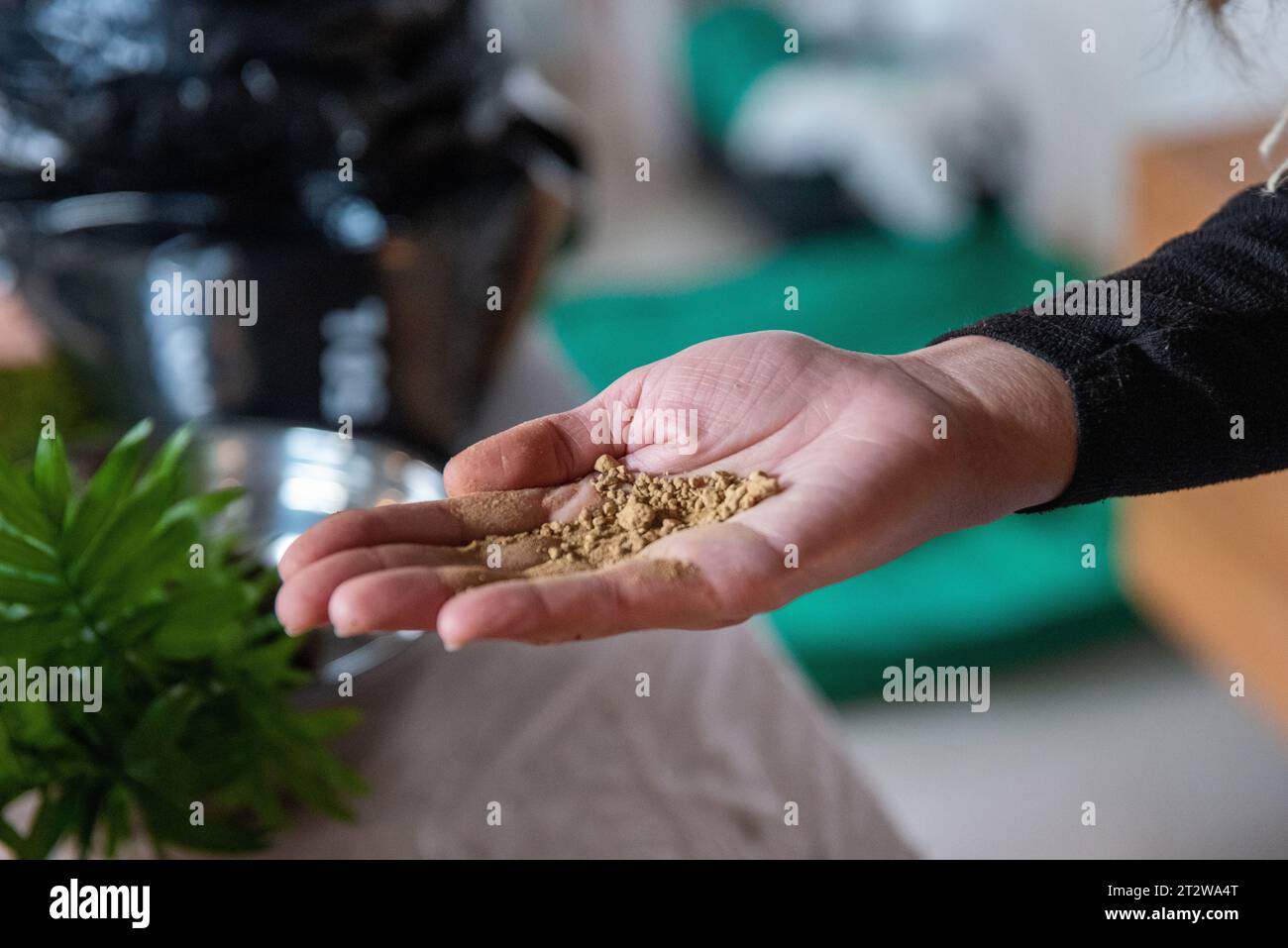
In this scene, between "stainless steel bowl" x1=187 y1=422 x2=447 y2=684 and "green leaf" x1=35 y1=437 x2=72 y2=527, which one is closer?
"green leaf" x1=35 y1=437 x2=72 y2=527

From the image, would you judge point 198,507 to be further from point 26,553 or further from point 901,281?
point 901,281

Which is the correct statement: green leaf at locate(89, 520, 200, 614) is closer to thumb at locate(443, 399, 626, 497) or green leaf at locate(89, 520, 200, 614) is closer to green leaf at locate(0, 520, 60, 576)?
green leaf at locate(0, 520, 60, 576)

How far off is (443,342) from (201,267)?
195 millimetres

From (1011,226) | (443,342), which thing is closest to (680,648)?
(443,342)

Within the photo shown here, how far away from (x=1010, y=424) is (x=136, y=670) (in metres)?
0.44

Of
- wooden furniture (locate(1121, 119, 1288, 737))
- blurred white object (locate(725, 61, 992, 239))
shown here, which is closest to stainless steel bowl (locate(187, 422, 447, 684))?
wooden furniture (locate(1121, 119, 1288, 737))

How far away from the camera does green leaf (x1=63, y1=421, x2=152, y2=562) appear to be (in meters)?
0.58

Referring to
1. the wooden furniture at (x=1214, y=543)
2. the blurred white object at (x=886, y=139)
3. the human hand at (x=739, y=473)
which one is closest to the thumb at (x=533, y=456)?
the human hand at (x=739, y=473)

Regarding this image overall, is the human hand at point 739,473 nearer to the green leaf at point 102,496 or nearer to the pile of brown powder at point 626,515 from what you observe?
the pile of brown powder at point 626,515

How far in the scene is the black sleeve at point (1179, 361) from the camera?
1.79 feet

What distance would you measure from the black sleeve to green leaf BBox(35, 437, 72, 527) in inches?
17.0

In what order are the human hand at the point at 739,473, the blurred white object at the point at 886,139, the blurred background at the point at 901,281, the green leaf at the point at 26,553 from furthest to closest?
1. the blurred white object at the point at 886,139
2. the blurred background at the point at 901,281
3. the green leaf at the point at 26,553
4. the human hand at the point at 739,473

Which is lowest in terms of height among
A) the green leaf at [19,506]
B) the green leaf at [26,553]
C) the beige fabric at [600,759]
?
the beige fabric at [600,759]

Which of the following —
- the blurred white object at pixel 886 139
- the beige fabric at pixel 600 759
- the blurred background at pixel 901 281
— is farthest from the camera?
the blurred white object at pixel 886 139
